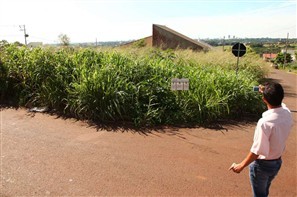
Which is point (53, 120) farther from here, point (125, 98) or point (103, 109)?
point (125, 98)

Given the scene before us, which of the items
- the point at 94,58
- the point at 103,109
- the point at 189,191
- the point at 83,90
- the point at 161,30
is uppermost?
the point at 161,30

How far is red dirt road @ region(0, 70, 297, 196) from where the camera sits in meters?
2.90

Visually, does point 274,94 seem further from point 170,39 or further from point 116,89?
point 170,39

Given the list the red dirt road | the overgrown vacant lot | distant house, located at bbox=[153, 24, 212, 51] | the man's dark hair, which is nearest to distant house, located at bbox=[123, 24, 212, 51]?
distant house, located at bbox=[153, 24, 212, 51]

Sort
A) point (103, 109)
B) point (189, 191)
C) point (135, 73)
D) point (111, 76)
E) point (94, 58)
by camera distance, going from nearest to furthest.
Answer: point (189, 191) < point (103, 109) < point (111, 76) < point (135, 73) < point (94, 58)

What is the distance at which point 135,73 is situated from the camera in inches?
243

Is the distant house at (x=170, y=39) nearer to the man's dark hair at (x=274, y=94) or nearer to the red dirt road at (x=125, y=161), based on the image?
the red dirt road at (x=125, y=161)

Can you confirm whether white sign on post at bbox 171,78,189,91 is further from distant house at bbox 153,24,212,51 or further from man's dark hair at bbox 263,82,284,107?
distant house at bbox 153,24,212,51

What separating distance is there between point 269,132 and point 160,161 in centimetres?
197

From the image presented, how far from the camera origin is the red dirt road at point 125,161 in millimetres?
2898

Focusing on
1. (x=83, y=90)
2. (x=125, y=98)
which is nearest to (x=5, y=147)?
(x=83, y=90)

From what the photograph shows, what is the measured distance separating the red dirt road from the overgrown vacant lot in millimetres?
528

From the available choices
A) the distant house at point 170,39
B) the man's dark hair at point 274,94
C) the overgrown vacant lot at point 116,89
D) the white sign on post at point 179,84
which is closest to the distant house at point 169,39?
the distant house at point 170,39

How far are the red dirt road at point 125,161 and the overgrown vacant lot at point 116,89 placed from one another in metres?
0.53
